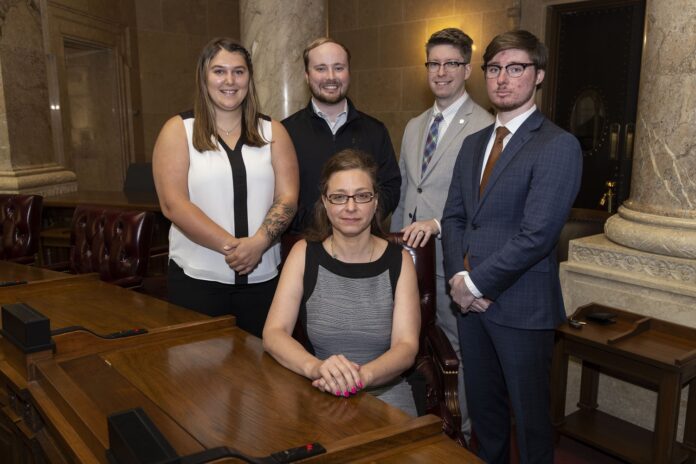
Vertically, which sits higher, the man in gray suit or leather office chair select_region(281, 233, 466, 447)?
the man in gray suit

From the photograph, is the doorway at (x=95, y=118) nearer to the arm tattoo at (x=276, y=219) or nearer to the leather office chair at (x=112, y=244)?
the leather office chair at (x=112, y=244)

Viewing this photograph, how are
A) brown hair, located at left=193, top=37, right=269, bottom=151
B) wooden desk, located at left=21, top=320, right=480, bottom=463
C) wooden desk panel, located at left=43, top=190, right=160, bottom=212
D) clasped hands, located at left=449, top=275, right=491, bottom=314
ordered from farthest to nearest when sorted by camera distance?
wooden desk panel, located at left=43, top=190, right=160, bottom=212
brown hair, located at left=193, top=37, right=269, bottom=151
clasped hands, located at left=449, top=275, right=491, bottom=314
wooden desk, located at left=21, top=320, right=480, bottom=463

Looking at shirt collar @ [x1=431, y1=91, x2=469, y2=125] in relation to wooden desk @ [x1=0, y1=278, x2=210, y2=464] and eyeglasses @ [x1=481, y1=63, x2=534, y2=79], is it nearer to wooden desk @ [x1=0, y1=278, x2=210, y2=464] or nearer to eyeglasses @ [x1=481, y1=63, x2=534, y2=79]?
eyeglasses @ [x1=481, y1=63, x2=534, y2=79]

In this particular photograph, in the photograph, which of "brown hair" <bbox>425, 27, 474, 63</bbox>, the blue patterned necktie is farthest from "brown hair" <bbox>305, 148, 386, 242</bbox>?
"brown hair" <bbox>425, 27, 474, 63</bbox>

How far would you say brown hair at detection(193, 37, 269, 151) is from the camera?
2.38 metres

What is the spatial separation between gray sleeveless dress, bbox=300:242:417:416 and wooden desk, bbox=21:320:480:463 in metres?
0.26

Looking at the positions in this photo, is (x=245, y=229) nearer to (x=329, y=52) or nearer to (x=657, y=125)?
(x=329, y=52)

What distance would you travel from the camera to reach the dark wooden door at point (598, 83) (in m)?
5.92

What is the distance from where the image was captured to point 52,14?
6473 mm

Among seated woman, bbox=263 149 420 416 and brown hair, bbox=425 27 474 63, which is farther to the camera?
brown hair, bbox=425 27 474 63

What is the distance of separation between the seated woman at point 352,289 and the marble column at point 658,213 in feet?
4.88

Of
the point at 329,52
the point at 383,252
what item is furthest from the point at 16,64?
the point at 383,252

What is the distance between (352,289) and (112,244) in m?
1.86

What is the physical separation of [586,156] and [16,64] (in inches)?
217
